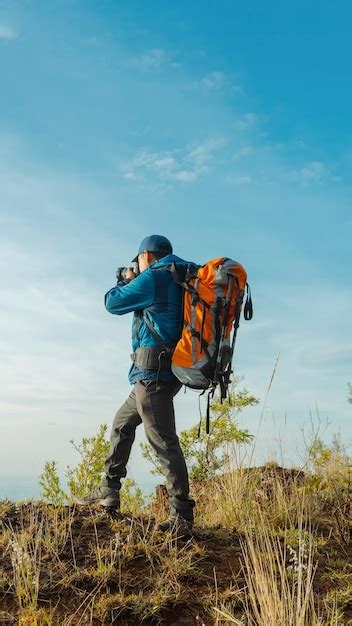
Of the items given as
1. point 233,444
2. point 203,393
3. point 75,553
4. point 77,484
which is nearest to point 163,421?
point 203,393

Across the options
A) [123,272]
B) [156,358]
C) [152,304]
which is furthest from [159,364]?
[123,272]

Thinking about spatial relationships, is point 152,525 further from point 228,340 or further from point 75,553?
point 228,340

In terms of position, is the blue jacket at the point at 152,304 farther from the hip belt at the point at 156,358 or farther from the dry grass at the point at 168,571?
the dry grass at the point at 168,571

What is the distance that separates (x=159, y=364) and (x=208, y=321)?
608 mm

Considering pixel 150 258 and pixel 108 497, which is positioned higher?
pixel 150 258

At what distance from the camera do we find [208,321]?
241 inches

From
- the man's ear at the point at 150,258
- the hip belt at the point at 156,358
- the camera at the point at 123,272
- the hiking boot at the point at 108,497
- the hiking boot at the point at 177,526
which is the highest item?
the man's ear at the point at 150,258

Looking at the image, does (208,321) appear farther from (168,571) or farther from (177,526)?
(168,571)

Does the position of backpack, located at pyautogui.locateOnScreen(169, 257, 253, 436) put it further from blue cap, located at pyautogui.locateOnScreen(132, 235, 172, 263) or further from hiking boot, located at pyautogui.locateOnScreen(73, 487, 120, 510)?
hiking boot, located at pyautogui.locateOnScreen(73, 487, 120, 510)

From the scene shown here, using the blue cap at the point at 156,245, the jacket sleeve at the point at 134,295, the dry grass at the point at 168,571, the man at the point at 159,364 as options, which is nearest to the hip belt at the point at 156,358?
the man at the point at 159,364

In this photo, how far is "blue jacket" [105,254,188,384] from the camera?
6.21 metres

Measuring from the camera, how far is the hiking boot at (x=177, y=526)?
6188 millimetres

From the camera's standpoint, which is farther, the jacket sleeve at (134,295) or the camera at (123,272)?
the camera at (123,272)

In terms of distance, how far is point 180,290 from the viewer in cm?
638
